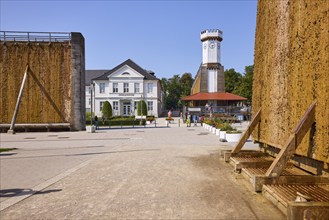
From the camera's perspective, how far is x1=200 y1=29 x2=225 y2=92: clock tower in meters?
45.9

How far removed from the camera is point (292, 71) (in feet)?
Answer: 21.9

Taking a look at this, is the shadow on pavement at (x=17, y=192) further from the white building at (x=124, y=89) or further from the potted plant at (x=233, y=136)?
the white building at (x=124, y=89)

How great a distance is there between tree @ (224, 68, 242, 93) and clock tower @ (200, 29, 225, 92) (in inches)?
942

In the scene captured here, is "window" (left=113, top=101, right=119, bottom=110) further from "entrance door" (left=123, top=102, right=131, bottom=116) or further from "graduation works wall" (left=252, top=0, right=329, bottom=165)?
"graduation works wall" (left=252, top=0, right=329, bottom=165)

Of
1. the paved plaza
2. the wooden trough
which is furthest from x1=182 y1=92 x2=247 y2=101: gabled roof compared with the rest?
the wooden trough

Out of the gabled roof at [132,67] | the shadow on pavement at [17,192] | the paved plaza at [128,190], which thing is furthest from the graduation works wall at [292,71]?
the gabled roof at [132,67]

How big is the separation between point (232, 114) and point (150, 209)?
3762 cm

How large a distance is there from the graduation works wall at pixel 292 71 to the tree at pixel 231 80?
6110 centimetres

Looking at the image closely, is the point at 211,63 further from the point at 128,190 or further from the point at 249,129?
the point at 128,190

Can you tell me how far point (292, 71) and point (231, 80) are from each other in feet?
216

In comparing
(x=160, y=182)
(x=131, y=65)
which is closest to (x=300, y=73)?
(x=160, y=182)

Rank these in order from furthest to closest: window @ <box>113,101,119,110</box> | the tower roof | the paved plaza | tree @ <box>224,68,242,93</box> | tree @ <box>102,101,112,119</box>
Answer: tree @ <box>224,68,242,93</box> < window @ <box>113,101,119,110</box> < tree @ <box>102,101,112,119</box> < the tower roof < the paved plaza

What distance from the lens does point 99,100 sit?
50406 mm

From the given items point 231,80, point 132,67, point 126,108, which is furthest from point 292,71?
point 231,80
